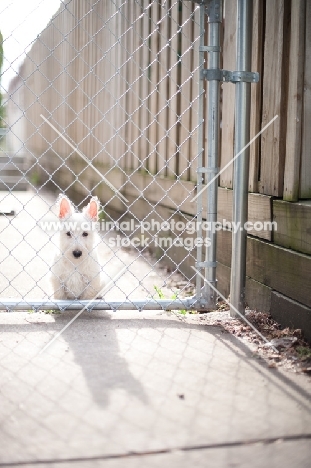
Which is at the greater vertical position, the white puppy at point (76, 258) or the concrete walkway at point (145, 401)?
the white puppy at point (76, 258)

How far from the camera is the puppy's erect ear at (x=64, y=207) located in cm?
395

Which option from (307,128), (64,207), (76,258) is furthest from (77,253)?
(307,128)

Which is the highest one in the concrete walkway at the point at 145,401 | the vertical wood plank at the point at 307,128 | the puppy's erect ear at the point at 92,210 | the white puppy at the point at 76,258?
the vertical wood plank at the point at 307,128

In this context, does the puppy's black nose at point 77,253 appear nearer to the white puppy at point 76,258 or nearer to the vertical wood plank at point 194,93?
the white puppy at point 76,258

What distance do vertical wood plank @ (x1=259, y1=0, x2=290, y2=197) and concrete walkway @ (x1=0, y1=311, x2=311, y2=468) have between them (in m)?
0.91

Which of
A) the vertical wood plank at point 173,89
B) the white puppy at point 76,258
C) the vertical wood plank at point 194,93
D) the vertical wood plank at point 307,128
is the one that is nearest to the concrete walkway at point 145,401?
the white puppy at point 76,258

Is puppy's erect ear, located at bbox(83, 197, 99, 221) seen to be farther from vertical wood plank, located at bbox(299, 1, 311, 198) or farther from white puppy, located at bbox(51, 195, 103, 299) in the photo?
vertical wood plank, located at bbox(299, 1, 311, 198)

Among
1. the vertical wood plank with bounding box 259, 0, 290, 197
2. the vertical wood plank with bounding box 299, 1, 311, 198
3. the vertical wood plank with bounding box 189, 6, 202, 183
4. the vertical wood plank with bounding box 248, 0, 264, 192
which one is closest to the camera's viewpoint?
the vertical wood plank with bounding box 299, 1, 311, 198

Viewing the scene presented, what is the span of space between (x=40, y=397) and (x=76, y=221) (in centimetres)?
183

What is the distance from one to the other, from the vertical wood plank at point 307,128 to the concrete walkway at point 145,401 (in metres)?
0.87

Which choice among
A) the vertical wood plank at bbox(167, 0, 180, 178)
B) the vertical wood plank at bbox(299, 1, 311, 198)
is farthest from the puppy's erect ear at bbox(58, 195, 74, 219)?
the vertical wood plank at bbox(299, 1, 311, 198)

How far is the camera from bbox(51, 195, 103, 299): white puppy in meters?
3.77

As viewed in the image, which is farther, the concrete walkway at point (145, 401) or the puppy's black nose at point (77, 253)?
the puppy's black nose at point (77, 253)

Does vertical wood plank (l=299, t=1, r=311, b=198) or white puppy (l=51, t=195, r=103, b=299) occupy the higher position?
vertical wood plank (l=299, t=1, r=311, b=198)
